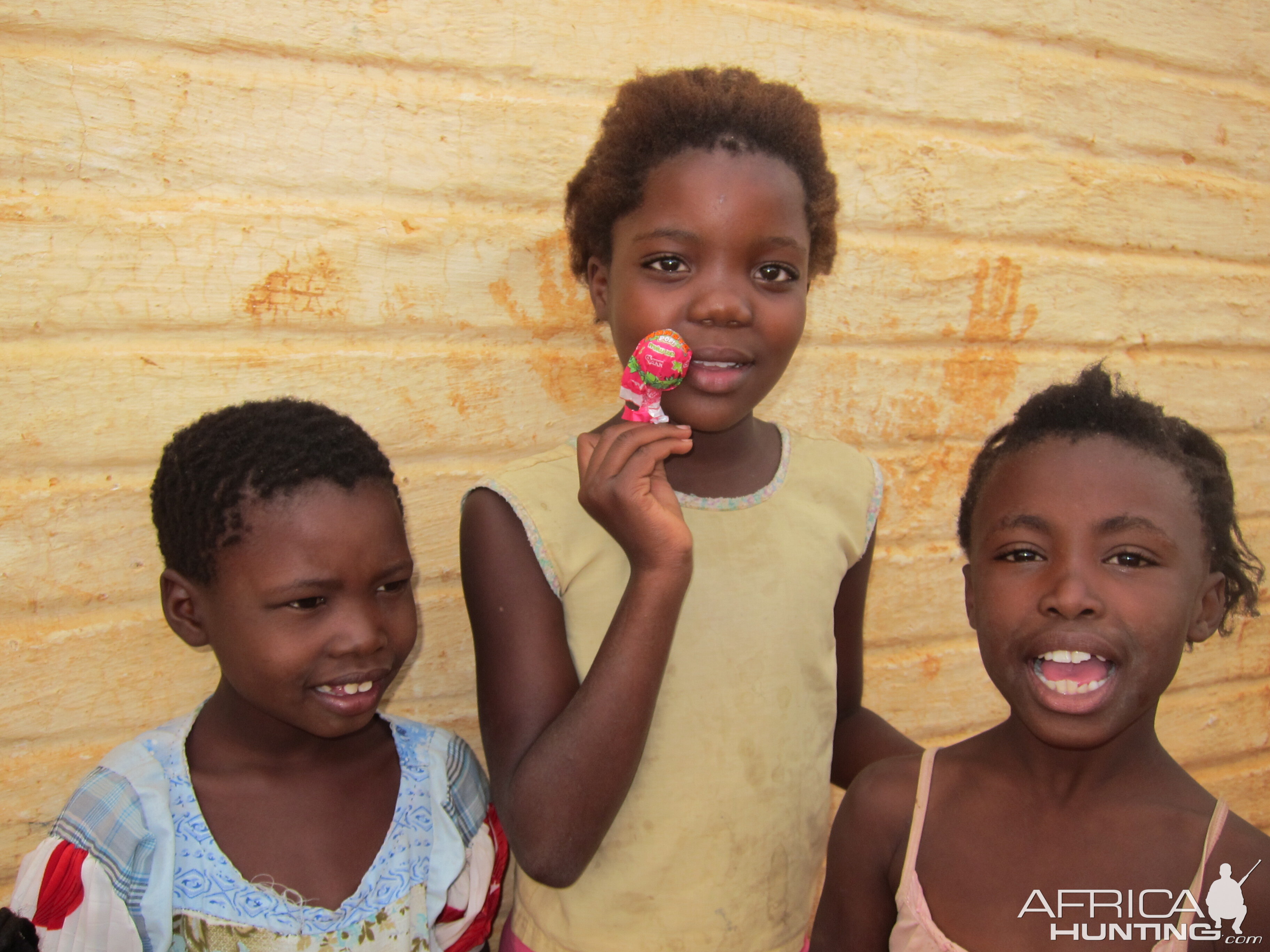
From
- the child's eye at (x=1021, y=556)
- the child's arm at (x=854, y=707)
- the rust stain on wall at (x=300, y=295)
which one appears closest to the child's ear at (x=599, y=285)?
the rust stain on wall at (x=300, y=295)

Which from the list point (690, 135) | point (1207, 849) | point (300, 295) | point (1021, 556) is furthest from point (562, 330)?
point (1207, 849)

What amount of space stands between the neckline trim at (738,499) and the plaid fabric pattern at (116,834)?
3.28 ft

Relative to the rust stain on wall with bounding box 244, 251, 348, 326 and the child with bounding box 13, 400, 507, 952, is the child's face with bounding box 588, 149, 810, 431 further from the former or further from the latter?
the rust stain on wall with bounding box 244, 251, 348, 326

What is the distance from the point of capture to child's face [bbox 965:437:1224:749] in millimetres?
1444

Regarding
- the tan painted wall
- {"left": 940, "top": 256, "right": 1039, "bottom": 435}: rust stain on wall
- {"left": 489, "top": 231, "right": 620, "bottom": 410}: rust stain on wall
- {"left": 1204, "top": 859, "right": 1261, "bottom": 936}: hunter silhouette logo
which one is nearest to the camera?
{"left": 1204, "top": 859, "right": 1261, "bottom": 936}: hunter silhouette logo

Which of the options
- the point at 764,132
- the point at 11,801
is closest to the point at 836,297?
the point at 764,132

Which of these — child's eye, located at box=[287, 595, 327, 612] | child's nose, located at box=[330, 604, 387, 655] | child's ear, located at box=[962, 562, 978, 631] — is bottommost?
child's nose, located at box=[330, 604, 387, 655]

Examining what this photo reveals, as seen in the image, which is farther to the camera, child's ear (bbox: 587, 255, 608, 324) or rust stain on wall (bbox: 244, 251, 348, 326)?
rust stain on wall (bbox: 244, 251, 348, 326)

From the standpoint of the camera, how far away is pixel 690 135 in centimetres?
174

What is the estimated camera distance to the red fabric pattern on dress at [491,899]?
1765mm

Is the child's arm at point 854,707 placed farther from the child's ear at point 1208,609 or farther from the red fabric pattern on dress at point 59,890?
the red fabric pattern on dress at point 59,890

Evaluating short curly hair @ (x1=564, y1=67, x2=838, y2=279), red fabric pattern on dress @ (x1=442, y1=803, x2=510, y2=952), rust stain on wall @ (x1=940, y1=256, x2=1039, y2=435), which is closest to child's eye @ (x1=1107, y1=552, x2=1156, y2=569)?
short curly hair @ (x1=564, y1=67, x2=838, y2=279)

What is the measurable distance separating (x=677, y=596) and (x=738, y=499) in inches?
13.0

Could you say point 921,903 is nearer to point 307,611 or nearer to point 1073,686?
point 1073,686
